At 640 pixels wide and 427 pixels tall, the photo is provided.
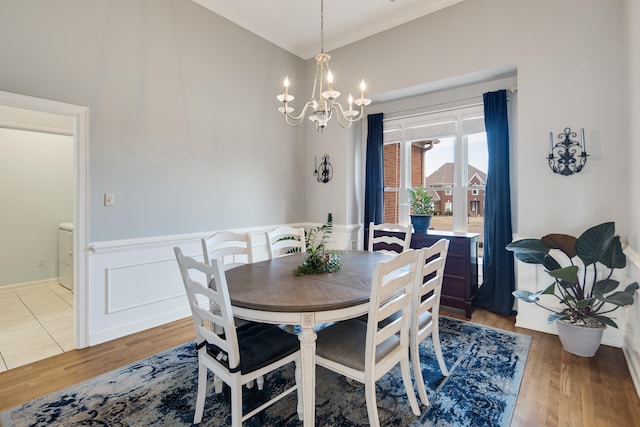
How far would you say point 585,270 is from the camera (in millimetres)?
2369

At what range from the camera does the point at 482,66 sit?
324 centimetres

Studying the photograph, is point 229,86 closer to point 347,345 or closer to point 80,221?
point 80,221

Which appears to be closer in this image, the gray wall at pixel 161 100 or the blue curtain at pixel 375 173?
the gray wall at pixel 161 100

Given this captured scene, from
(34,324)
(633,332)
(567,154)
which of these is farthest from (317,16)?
(34,324)

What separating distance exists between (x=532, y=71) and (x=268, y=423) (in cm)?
361

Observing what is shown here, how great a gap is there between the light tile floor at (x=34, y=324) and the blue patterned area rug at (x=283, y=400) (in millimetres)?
827

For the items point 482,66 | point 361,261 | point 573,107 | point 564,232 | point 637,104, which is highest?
point 482,66

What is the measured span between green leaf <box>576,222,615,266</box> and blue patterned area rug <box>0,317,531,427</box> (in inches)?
36.4

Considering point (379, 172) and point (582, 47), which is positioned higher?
point (582, 47)

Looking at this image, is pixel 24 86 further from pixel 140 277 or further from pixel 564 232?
pixel 564 232

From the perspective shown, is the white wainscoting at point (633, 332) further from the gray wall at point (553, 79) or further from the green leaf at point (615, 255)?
the gray wall at point (553, 79)

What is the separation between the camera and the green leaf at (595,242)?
7.48 ft

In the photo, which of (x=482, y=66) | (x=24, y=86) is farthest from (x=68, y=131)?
(x=482, y=66)

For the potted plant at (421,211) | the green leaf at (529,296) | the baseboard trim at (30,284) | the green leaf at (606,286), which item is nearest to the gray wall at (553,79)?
the green leaf at (606,286)
